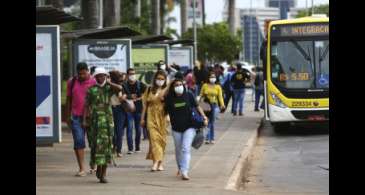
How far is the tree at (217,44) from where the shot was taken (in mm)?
65625

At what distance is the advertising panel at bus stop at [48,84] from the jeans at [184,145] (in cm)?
219

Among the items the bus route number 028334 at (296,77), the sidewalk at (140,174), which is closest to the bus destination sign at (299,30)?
the bus route number 028334 at (296,77)

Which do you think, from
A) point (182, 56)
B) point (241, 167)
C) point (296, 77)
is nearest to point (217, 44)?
point (182, 56)

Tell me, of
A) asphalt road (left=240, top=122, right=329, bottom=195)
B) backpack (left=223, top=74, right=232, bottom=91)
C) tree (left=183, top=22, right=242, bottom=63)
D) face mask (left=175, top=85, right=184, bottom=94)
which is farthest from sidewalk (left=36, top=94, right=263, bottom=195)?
tree (left=183, top=22, right=242, bottom=63)

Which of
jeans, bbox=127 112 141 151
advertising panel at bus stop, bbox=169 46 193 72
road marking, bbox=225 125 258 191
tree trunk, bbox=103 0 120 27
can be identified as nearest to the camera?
road marking, bbox=225 125 258 191

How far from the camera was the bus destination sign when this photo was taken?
77.5ft

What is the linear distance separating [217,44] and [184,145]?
53293mm

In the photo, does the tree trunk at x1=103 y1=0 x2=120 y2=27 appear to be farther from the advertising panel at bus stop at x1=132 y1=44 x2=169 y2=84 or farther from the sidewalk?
the sidewalk

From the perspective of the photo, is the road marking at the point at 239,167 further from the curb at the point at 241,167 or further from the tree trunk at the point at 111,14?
the tree trunk at the point at 111,14

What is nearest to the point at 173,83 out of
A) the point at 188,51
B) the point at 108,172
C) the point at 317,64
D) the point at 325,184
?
the point at 108,172

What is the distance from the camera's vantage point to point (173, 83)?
13.4 m

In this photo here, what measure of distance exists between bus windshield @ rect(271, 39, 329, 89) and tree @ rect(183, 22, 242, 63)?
134 feet
